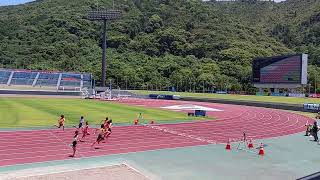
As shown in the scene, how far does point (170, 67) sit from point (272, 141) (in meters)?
114

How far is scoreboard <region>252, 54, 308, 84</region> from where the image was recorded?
7453 cm

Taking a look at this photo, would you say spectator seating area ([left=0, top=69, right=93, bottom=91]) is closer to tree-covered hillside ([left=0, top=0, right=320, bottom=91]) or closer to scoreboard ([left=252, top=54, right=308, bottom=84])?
tree-covered hillside ([left=0, top=0, right=320, bottom=91])

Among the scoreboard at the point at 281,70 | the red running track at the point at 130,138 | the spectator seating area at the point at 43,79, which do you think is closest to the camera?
the red running track at the point at 130,138

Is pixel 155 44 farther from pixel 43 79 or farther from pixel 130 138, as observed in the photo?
pixel 130 138

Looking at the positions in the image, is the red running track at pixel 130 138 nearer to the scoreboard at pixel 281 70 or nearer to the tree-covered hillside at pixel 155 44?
the scoreboard at pixel 281 70

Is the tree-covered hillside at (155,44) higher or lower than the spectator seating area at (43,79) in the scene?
higher

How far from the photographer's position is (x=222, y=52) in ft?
486

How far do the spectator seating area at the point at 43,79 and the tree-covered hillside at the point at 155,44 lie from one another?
26715 millimetres

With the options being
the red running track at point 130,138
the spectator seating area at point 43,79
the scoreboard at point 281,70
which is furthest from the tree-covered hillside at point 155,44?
the red running track at point 130,138

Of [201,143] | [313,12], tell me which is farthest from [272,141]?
[313,12]

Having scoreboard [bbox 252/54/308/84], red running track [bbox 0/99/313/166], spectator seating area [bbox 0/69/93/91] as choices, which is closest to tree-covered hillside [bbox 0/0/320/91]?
spectator seating area [bbox 0/69/93/91]

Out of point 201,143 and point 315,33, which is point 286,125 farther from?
point 315,33

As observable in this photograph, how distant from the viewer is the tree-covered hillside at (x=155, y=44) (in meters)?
130

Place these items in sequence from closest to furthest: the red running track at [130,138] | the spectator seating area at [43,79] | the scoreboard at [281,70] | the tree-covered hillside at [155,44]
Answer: the red running track at [130,138]
the scoreboard at [281,70]
the spectator seating area at [43,79]
the tree-covered hillside at [155,44]
